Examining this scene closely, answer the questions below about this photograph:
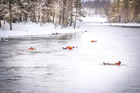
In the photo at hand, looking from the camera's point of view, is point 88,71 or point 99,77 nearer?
point 99,77

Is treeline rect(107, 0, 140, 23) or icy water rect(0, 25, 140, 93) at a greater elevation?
treeline rect(107, 0, 140, 23)

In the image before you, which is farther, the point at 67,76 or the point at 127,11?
the point at 127,11

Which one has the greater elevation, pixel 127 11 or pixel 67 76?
pixel 127 11

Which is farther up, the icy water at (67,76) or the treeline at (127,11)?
the treeline at (127,11)

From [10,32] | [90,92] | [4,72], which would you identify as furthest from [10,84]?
[10,32]

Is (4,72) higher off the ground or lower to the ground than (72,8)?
lower

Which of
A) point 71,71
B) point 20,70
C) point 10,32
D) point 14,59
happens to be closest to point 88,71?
point 71,71

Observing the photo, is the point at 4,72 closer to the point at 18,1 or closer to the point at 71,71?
the point at 71,71

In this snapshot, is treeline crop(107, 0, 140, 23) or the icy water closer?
the icy water

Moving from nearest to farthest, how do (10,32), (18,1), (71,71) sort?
(71,71) → (10,32) → (18,1)

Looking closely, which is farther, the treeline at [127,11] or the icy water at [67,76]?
the treeline at [127,11]

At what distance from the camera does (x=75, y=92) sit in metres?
11.4

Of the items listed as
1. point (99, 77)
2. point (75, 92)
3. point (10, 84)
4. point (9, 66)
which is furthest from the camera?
point (9, 66)

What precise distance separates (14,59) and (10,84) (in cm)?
813
